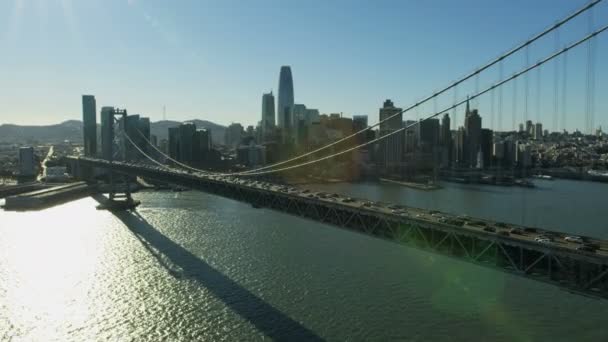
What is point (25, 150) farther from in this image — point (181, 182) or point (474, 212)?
point (474, 212)

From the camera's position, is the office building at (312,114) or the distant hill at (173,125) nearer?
the office building at (312,114)

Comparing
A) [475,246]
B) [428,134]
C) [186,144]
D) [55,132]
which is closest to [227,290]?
[475,246]

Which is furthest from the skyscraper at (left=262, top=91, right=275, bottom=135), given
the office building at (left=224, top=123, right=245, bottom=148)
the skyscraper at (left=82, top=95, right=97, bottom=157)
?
the skyscraper at (left=82, top=95, right=97, bottom=157)

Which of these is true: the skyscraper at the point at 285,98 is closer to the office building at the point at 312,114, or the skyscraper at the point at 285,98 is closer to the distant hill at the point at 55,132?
the office building at the point at 312,114

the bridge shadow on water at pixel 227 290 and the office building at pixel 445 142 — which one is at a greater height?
the office building at pixel 445 142

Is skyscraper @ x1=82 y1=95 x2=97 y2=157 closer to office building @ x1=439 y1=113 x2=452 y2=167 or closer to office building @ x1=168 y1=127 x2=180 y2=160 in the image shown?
office building @ x1=168 y1=127 x2=180 y2=160

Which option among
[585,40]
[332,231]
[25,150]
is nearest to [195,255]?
[332,231]

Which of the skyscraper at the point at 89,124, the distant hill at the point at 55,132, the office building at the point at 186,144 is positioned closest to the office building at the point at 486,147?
the office building at the point at 186,144
